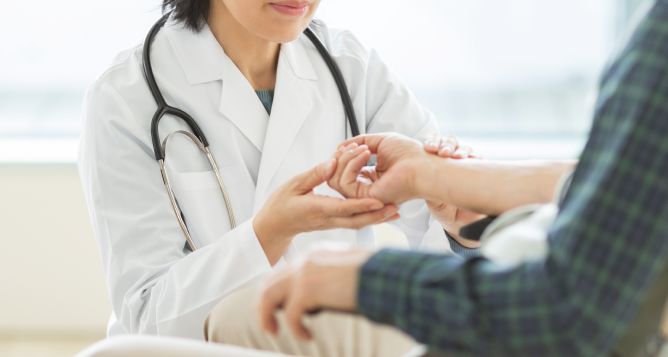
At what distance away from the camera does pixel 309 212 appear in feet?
3.18

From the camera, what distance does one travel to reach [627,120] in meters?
0.47

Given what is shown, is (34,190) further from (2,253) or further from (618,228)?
(618,228)

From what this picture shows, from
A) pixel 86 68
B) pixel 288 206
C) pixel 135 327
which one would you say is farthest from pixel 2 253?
pixel 288 206

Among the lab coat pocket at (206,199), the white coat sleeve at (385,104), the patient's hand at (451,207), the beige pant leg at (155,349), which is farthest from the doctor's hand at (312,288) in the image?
the white coat sleeve at (385,104)

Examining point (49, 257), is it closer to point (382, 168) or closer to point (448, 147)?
point (382, 168)

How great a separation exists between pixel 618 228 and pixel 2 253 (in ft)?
6.56

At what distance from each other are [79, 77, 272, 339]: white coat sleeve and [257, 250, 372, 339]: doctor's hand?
458mm

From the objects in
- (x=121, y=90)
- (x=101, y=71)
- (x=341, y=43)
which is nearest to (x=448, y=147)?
(x=341, y=43)

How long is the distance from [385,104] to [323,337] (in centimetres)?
64

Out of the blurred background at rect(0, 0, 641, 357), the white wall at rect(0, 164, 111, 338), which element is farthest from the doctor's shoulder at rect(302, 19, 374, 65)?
the white wall at rect(0, 164, 111, 338)

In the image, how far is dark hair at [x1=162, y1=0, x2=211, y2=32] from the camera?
1.25 m

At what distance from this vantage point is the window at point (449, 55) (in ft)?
7.07

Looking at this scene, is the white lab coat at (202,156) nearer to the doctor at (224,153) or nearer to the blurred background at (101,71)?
the doctor at (224,153)

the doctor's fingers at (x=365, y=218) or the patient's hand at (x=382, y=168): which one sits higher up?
the patient's hand at (x=382, y=168)
